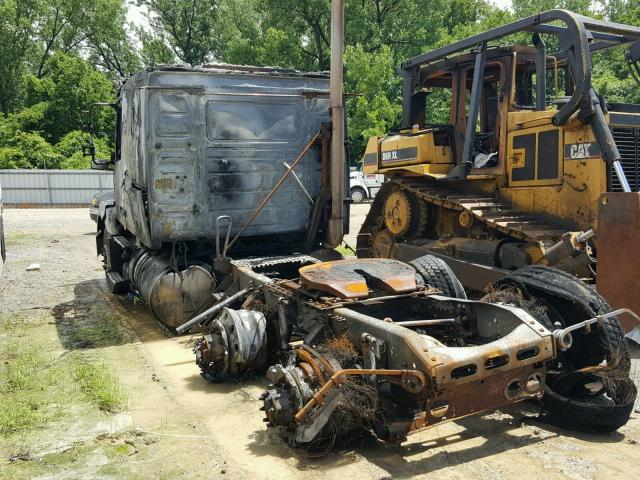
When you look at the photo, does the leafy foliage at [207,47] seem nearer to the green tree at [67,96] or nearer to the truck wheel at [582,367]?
the green tree at [67,96]

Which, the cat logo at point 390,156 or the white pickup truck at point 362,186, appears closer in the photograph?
the cat logo at point 390,156

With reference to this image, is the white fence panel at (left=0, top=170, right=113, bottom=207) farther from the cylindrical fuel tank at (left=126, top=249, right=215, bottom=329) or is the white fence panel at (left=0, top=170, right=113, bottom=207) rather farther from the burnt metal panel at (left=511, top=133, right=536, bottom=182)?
the burnt metal panel at (left=511, top=133, right=536, bottom=182)

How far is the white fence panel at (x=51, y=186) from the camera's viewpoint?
29.5 metres

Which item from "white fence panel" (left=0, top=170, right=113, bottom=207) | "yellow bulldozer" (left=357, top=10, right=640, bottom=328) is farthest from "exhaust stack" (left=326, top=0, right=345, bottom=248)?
"white fence panel" (left=0, top=170, right=113, bottom=207)

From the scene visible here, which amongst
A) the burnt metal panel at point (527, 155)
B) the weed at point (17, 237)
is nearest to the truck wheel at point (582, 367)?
the burnt metal panel at point (527, 155)

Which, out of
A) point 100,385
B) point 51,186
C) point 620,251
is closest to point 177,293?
point 100,385

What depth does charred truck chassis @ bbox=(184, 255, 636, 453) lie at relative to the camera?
12.1 ft

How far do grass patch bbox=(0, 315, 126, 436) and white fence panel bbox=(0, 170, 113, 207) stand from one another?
24.3 m

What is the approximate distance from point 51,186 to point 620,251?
28880mm

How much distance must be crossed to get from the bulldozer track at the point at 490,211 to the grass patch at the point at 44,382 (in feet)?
14.4

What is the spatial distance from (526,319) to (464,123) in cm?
504

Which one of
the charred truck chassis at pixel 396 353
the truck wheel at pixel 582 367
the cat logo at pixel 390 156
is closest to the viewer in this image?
the charred truck chassis at pixel 396 353

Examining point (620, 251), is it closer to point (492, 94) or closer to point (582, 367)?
point (582, 367)

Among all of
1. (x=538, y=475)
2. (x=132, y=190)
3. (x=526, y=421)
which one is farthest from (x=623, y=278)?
(x=132, y=190)
